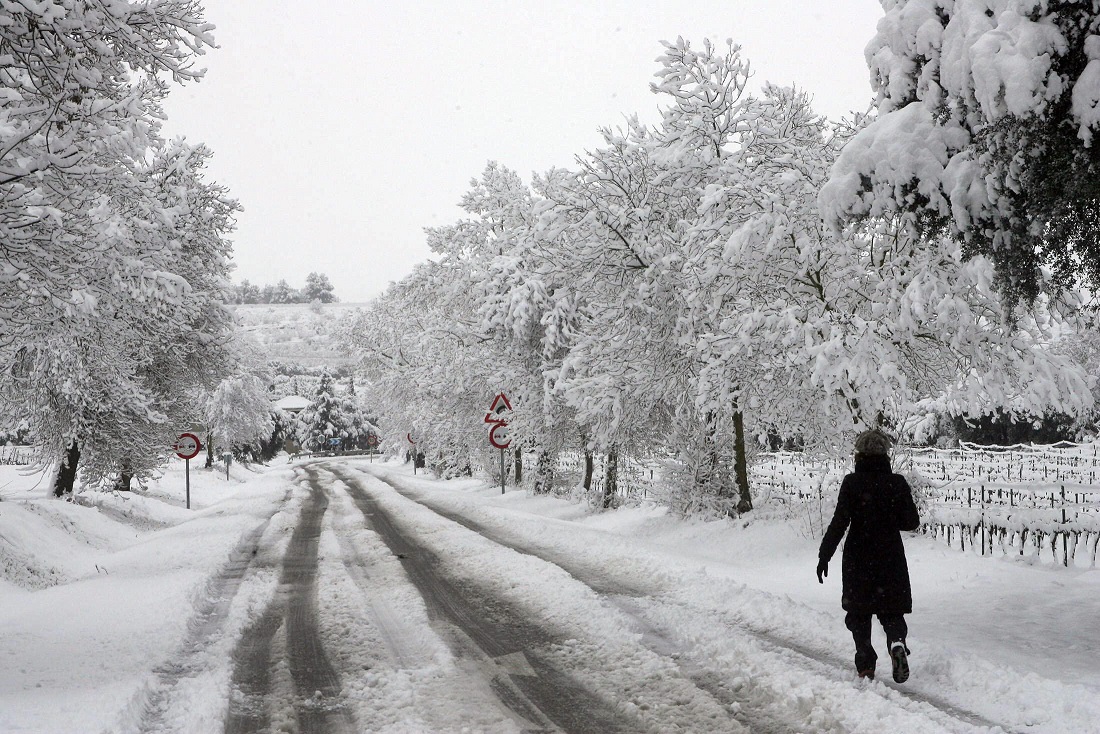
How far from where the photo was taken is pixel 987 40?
5234 mm

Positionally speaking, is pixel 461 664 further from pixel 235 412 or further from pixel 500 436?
pixel 235 412

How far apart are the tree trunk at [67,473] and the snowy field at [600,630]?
581 cm

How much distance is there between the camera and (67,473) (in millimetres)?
20578

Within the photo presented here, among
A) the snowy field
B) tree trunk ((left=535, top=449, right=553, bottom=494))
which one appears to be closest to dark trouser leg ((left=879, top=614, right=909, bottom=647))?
the snowy field

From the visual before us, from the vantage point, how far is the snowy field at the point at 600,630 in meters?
5.15

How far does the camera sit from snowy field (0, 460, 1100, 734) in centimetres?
515

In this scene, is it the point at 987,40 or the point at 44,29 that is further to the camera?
the point at 44,29

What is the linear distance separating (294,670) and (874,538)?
4722 mm

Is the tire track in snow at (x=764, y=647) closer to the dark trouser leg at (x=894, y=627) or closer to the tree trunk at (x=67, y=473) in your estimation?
the dark trouser leg at (x=894, y=627)

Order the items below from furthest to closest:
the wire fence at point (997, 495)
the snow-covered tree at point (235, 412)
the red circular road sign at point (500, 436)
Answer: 1. the snow-covered tree at point (235, 412)
2. the red circular road sign at point (500, 436)
3. the wire fence at point (997, 495)

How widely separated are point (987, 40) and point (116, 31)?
22.5 ft

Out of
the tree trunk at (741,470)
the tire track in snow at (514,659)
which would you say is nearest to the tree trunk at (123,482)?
the tire track in snow at (514,659)

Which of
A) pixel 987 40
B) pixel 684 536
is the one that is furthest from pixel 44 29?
pixel 684 536

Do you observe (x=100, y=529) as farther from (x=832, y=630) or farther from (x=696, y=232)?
(x=832, y=630)
